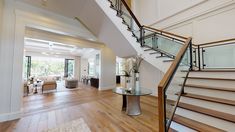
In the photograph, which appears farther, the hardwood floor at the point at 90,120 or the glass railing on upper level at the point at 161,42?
the glass railing on upper level at the point at 161,42

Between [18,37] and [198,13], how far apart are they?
594 centimetres

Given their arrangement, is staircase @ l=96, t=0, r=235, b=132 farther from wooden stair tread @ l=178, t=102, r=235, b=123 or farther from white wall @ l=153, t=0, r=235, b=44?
white wall @ l=153, t=0, r=235, b=44

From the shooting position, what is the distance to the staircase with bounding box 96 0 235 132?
5.06ft

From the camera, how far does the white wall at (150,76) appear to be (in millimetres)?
5480

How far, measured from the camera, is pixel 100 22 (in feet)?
13.3

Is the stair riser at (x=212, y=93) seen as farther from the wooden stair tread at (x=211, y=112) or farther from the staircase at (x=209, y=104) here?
the wooden stair tread at (x=211, y=112)

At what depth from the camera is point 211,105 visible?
1873mm

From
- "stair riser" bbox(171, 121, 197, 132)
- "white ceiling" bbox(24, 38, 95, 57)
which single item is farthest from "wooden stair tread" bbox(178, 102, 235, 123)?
"white ceiling" bbox(24, 38, 95, 57)

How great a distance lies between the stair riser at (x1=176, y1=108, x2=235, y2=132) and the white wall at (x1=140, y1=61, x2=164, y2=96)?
3.37 meters

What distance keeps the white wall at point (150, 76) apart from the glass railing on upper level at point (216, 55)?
187 cm

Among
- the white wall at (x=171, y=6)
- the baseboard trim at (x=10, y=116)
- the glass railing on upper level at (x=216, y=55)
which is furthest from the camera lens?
the white wall at (x=171, y=6)

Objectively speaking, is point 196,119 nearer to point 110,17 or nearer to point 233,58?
point 233,58

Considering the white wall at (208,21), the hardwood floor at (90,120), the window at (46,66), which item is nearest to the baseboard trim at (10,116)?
the hardwood floor at (90,120)

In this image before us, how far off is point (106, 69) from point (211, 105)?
628 centimetres
